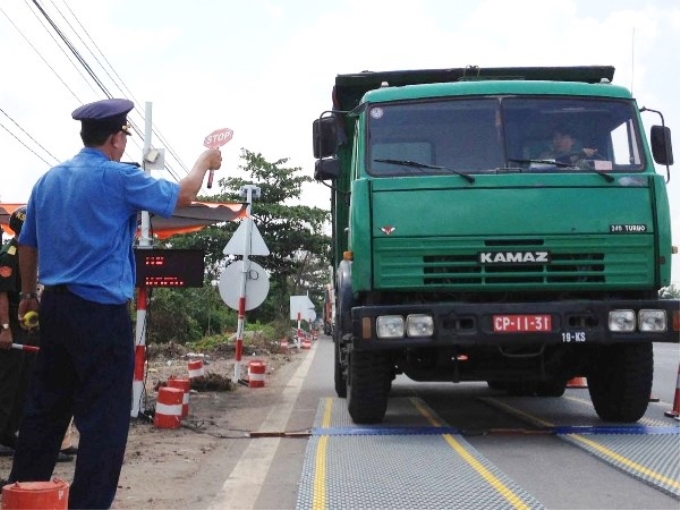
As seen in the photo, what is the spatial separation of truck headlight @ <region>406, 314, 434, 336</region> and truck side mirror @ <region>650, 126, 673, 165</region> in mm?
2793

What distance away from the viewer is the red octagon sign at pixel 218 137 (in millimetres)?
8477

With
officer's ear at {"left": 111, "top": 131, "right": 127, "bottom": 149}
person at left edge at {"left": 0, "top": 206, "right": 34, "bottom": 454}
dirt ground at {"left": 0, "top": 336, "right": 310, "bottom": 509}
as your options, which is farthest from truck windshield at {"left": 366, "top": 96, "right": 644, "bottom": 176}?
officer's ear at {"left": 111, "top": 131, "right": 127, "bottom": 149}

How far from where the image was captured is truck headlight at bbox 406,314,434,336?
758 cm

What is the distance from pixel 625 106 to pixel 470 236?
206 centimetres

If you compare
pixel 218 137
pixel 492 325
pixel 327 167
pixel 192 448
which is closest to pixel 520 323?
pixel 492 325

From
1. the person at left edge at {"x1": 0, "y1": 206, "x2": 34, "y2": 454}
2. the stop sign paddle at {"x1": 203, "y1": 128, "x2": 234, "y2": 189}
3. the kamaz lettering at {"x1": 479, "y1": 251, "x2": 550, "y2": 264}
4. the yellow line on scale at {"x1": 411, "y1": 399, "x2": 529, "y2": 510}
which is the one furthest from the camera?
the stop sign paddle at {"x1": 203, "y1": 128, "x2": 234, "y2": 189}

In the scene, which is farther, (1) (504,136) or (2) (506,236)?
(1) (504,136)

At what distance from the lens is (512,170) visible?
797 cm

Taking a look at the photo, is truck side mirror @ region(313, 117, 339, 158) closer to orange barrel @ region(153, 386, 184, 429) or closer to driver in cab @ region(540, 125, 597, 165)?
driver in cab @ region(540, 125, 597, 165)

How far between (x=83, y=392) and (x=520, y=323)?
434 centimetres

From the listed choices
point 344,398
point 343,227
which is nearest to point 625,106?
point 343,227

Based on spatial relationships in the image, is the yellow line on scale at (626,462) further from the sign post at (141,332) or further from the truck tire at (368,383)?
the sign post at (141,332)

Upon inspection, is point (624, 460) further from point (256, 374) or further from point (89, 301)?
point (256, 374)

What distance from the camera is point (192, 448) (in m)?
7.80
